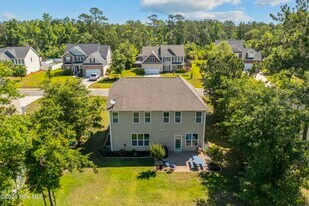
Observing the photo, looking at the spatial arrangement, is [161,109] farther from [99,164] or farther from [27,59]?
[27,59]

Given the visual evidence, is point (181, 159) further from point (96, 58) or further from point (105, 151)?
point (96, 58)

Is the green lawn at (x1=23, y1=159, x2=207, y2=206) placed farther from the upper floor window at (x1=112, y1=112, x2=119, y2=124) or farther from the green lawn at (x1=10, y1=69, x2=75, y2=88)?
the green lawn at (x1=10, y1=69, x2=75, y2=88)

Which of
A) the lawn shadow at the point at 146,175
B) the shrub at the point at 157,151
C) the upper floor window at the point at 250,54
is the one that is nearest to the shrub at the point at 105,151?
the lawn shadow at the point at 146,175

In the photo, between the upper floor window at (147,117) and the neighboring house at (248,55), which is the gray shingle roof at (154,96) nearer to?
the upper floor window at (147,117)

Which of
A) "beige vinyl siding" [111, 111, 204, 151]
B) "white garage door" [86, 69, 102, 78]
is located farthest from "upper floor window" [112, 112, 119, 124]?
"white garage door" [86, 69, 102, 78]

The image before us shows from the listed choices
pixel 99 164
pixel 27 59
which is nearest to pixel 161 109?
pixel 99 164

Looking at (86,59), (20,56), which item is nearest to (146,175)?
(86,59)

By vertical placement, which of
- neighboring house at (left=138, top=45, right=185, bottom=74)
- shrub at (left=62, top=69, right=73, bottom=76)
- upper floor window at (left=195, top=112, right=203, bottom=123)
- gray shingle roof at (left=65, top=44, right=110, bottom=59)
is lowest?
upper floor window at (left=195, top=112, right=203, bottom=123)
